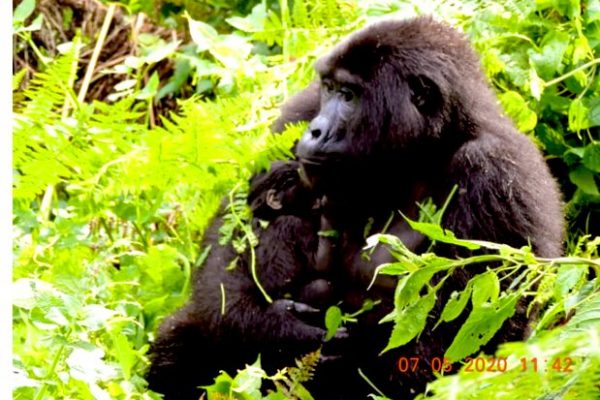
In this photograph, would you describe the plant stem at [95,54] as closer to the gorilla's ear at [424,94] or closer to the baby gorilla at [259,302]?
the baby gorilla at [259,302]

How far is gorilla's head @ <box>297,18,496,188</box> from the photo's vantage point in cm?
358

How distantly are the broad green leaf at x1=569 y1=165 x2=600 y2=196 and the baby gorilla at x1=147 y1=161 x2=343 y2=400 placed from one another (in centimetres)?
106

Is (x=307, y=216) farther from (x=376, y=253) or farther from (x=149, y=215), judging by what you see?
(x=149, y=215)

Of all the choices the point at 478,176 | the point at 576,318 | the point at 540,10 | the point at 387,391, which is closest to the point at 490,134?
the point at 478,176

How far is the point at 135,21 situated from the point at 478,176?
372 cm

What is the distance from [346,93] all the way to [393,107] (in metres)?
0.16

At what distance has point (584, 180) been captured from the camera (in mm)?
4375

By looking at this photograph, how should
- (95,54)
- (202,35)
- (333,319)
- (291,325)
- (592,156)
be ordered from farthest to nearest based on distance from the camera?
(95,54)
(202,35)
(592,156)
(291,325)
(333,319)

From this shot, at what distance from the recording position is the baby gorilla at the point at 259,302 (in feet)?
12.2

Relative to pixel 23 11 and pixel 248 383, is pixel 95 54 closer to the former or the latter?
pixel 23 11

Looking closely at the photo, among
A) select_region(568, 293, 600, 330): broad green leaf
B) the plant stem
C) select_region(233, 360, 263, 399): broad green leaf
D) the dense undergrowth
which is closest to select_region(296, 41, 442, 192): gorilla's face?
the dense undergrowth

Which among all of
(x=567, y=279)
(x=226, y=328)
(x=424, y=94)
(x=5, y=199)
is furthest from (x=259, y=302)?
(x=5, y=199)

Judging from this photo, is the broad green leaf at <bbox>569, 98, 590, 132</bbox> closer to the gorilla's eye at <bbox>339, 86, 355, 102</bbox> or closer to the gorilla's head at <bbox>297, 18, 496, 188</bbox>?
the gorilla's head at <bbox>297, 18, 496, 188</bbox>

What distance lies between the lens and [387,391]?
3.59 m
